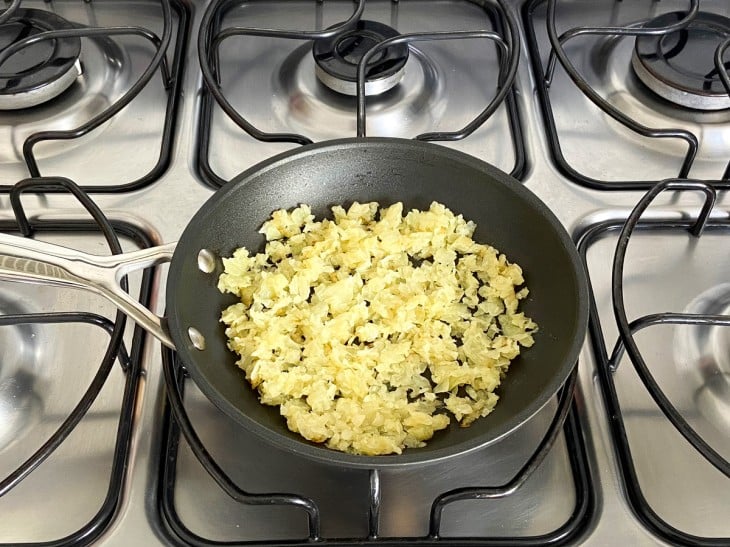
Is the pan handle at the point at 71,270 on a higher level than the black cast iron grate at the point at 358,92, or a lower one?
lower

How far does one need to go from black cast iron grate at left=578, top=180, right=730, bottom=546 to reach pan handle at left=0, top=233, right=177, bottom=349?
37 cm

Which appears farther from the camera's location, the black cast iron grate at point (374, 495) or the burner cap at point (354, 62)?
the burner cap at point (354, 62)

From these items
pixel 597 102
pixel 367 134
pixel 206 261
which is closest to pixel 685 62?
pixel 597 102

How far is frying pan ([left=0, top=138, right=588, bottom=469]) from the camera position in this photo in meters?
0.59

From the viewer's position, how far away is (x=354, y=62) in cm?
88

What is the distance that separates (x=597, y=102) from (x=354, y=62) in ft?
0.89

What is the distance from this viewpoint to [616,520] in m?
0.60

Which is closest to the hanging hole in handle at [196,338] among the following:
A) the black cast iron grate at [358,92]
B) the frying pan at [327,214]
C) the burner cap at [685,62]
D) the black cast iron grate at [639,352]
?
the frying pan at [327,214]

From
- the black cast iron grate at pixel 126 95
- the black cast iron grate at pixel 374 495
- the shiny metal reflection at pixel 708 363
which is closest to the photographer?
the black cast iron grate at pixel 374 495

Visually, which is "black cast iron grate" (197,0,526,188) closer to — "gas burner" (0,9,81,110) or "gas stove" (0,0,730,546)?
"gas stove" (0,0,730,546)

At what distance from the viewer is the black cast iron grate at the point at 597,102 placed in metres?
0.80

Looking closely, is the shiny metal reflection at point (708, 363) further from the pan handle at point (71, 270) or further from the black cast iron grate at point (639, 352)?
the pan handle at point (71, 270)

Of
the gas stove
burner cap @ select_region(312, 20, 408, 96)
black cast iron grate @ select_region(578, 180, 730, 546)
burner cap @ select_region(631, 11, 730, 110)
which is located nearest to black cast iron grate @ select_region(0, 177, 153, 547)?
the gas stove

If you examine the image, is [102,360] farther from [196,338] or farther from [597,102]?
[597,102]
